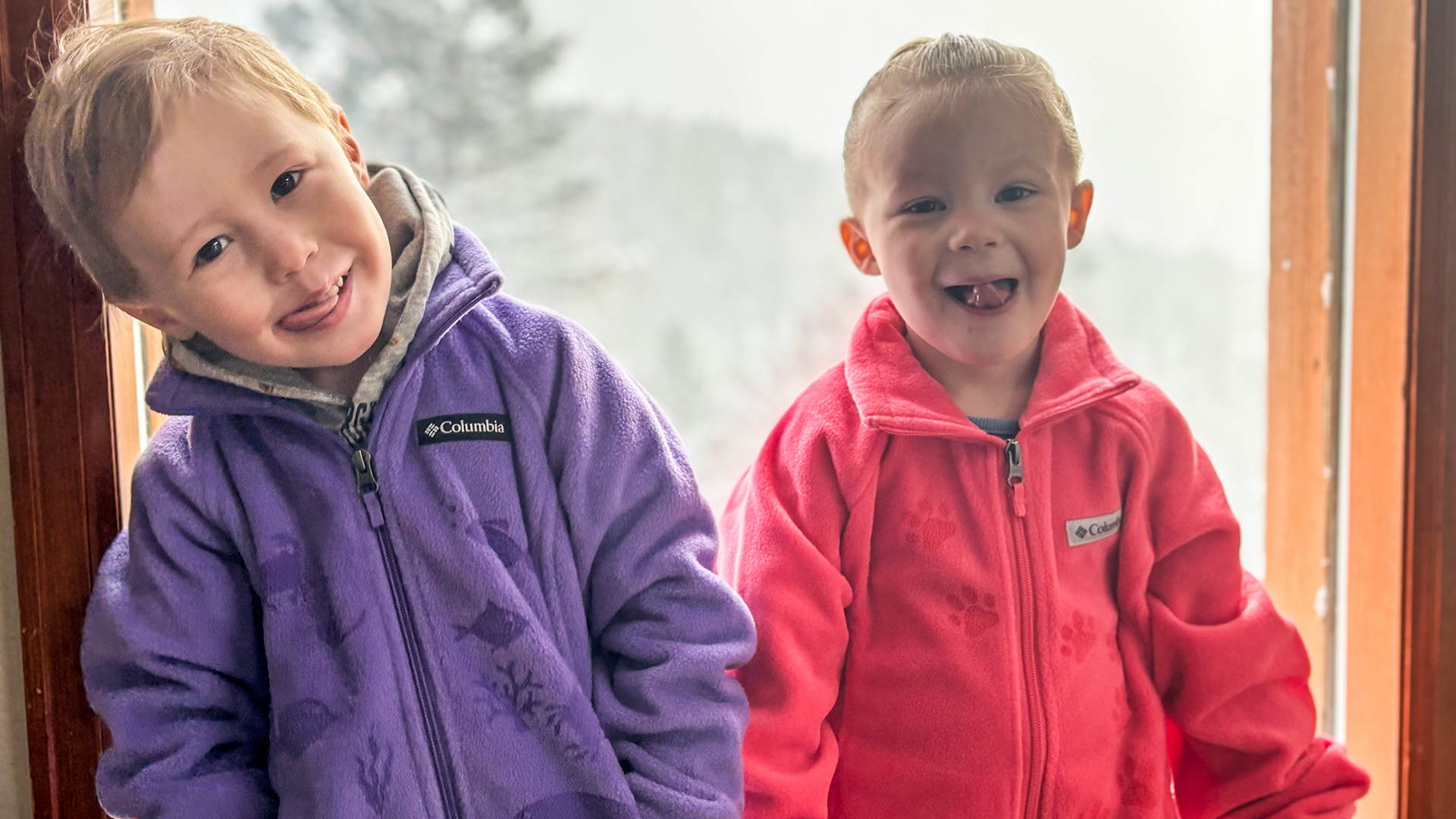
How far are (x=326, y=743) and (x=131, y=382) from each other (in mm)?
458

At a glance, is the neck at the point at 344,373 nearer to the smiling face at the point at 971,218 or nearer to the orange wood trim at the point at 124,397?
the orange wood trim at the point at 124,397

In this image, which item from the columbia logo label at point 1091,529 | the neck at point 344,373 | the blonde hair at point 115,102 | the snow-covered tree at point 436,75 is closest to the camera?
the blonde hair at point 115,102

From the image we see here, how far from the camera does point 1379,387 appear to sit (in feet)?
4.24

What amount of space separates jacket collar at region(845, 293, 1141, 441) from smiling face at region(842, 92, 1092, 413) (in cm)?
4

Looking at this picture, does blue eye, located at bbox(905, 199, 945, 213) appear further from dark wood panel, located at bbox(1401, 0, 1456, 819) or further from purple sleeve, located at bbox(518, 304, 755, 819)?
dark wood panel, located at bbox(1401, 0, 1456, 819)

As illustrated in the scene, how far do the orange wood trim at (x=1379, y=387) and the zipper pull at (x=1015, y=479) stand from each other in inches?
21.6

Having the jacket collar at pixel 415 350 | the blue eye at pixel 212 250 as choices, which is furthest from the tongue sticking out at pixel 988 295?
the blue eye at pixel 212 250

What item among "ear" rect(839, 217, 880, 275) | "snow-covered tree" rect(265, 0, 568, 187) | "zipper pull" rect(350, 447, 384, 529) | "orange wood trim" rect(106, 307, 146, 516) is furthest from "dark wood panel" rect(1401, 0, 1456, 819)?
"orange wood trim" rect(106, 307, 146, 516)

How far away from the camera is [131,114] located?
0.87 meters

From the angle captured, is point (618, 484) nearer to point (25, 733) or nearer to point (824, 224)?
point (824, 224)

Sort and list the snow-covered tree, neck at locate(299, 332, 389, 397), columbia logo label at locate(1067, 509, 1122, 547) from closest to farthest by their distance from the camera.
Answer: neck at locate(299, 332, 389, 397)
columbia logo label at locate(1067, 509, 1122, 547)
the snow-covered tree

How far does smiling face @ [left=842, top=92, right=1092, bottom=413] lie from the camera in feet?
3.40

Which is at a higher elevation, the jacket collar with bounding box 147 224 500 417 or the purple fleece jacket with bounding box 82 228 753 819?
the jacket collar with bounding box 147 224 500 417

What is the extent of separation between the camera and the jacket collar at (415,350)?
3.06 feet
